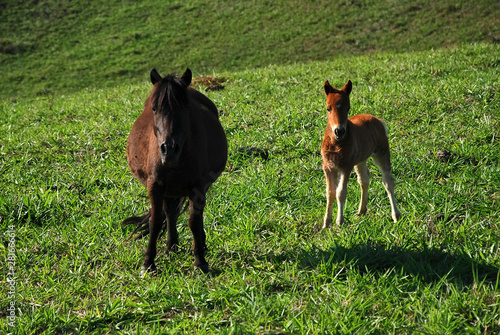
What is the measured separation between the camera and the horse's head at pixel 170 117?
4.05m

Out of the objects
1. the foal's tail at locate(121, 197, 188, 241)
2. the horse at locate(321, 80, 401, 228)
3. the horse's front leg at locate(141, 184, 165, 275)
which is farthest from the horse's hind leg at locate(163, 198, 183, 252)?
the horse at locate(321, 80, 401, 228)

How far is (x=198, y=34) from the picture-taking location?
2819 centimetres

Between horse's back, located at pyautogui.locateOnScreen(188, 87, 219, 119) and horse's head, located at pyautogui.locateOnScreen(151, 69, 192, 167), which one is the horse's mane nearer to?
horse's head, located at pyautogui.locateOnScreen(151, 69, 192, 167)

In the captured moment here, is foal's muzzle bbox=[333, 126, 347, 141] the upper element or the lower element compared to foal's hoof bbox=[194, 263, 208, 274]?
upper

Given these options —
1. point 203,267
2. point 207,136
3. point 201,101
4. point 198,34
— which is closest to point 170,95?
point 207,136

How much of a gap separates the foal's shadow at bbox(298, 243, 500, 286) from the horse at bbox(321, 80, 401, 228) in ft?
1.38

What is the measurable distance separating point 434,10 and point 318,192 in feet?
79.1

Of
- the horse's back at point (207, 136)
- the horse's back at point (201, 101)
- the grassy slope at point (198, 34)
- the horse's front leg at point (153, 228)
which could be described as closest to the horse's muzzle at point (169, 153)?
the horse's back at point (207, 136)

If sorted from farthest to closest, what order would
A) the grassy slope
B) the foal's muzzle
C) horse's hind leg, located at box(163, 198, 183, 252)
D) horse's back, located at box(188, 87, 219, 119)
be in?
1. the grassy slope
2. horse's back, located at box(188, 87, 219, 119)
3. horse's hind leg, located at box(163, 198, 183, 252)
4. the foal's muzzle

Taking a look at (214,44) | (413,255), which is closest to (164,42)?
(214,44)

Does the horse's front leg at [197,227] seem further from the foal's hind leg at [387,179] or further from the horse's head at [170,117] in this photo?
the foal's hind leg at [387,179]

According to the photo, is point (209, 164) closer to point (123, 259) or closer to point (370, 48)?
point (123, 259)

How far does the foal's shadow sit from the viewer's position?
4078 mm

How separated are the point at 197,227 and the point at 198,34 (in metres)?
25.1
